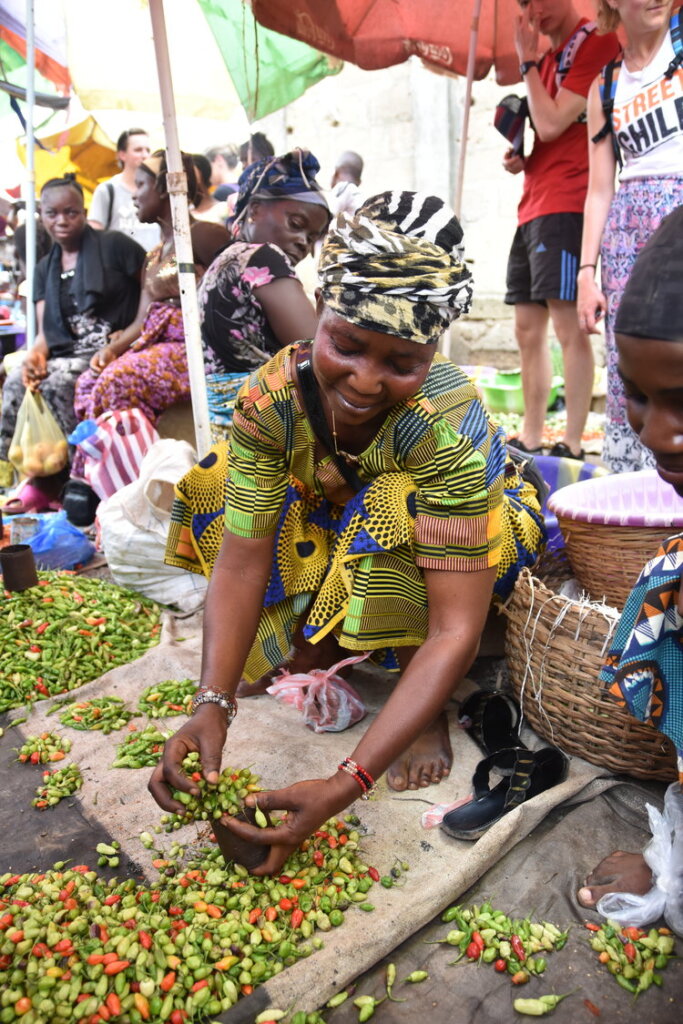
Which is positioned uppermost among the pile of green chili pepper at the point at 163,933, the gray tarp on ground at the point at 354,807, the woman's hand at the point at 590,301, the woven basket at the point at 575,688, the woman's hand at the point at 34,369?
the woman's hand at the point at 590,301

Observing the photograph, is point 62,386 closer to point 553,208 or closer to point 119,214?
point 119,214

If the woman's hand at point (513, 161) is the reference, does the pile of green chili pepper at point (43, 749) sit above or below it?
below

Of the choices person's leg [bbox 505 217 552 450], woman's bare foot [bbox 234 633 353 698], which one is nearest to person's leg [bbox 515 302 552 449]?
person's leg [bbox 505 217 552 450]

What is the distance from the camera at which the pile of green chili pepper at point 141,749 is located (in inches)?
84.7

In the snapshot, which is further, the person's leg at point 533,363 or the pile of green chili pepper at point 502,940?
the person's leg at point 533,363

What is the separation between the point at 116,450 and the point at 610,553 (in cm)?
243

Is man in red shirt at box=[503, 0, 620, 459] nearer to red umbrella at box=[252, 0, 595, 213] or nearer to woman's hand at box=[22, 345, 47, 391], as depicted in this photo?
red umbrella at box=[252, 0, 595, 213]

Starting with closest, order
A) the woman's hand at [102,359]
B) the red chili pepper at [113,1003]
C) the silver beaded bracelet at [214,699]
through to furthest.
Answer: the red chili pepper at [113,1003] < the silver beaded bracelet at [214,699] < the woman's hand at [102,359]

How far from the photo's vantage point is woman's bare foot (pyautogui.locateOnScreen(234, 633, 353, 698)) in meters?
2.51

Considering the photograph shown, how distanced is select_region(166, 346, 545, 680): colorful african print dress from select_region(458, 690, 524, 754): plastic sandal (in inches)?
10.4

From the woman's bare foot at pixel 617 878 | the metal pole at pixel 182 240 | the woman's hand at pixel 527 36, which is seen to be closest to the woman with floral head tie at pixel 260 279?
the metal pole at pixel 182 240

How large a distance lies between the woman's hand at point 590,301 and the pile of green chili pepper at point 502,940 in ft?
7.52

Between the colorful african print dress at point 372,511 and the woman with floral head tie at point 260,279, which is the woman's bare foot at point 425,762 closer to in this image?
the colorful african print dress at point 372,511

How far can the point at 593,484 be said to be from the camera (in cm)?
251
